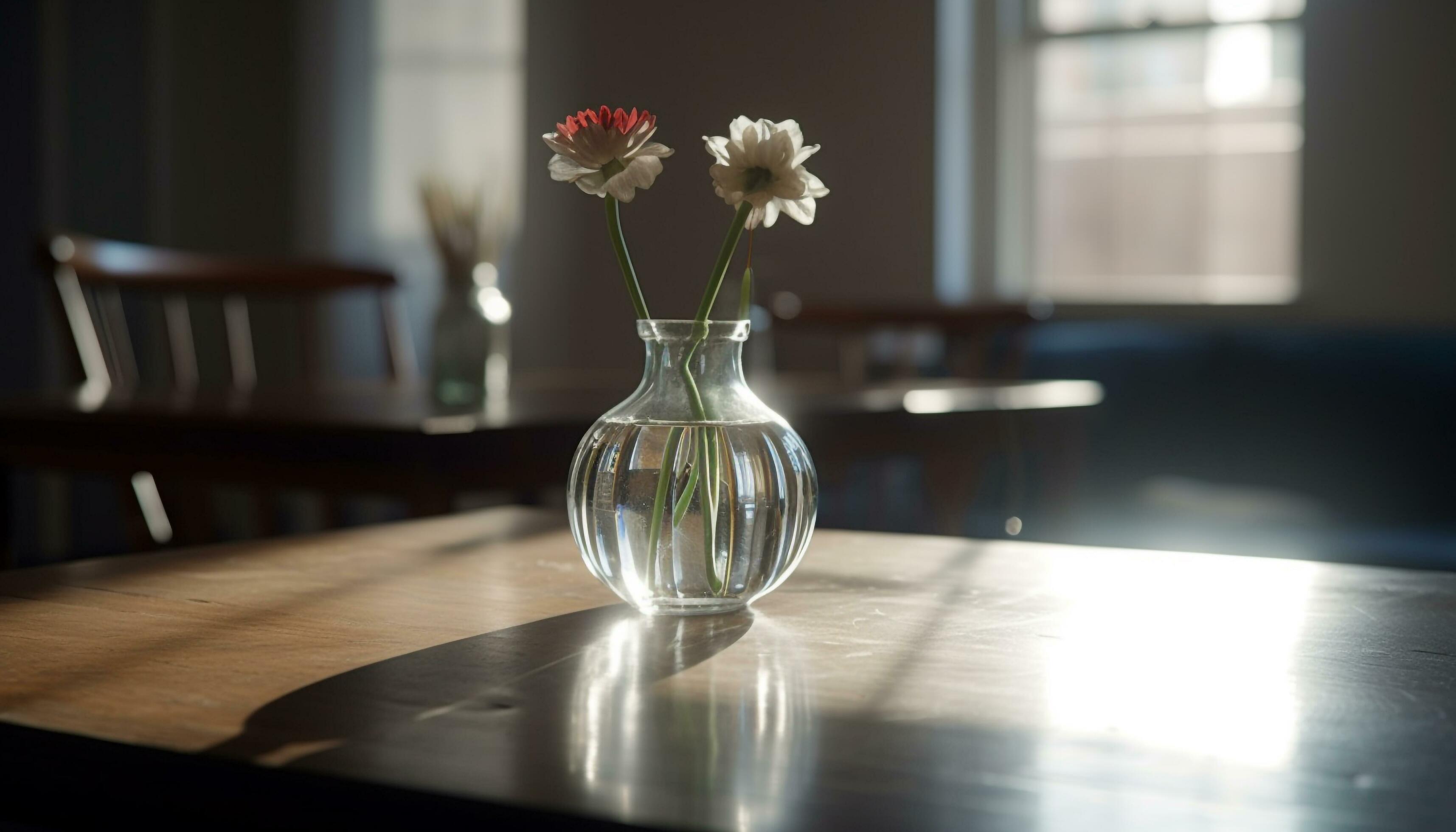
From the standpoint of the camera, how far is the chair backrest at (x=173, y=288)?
212 centimetres

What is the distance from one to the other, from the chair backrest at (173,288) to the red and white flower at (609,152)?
150cm

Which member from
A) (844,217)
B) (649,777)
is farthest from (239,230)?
(649,777)

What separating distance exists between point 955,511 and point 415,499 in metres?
0.90

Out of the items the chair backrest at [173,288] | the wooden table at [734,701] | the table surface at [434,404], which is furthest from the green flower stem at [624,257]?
the chair backrest at [173,288]

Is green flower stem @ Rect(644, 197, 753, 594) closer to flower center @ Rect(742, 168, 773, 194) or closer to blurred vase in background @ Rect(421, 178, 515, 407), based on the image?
flower center @ Rect(742, 168, 773, 194)

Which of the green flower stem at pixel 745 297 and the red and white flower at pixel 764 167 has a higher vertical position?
the red and white flower at pixel 764 167

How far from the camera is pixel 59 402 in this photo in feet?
5.75

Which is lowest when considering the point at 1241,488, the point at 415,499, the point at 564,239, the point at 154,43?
the point at 1241,488

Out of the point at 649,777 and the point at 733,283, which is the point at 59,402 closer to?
the point at 649,777

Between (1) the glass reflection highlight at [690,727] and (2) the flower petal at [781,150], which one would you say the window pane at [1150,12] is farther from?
(1) the glass reflection highlight at [690,727]

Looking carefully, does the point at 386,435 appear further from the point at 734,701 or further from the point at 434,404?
the point at 734,701

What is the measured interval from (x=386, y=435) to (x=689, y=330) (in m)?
0.75

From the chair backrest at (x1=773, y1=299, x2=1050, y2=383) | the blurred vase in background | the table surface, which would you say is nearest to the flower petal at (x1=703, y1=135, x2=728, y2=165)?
the table surface

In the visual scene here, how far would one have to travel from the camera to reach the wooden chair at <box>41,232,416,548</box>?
6.44 ft
